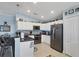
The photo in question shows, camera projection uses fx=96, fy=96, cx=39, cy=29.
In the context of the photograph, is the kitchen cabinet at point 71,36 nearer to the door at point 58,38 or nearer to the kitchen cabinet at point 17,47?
the door at point 58,38

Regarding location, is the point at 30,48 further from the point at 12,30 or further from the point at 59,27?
the point at 12,30

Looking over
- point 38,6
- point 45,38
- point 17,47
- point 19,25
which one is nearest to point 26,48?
point 17,47

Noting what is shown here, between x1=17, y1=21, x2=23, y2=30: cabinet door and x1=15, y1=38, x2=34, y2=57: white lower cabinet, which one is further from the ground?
x1=17, y1=21, x2=23, y2=30: cabinet door

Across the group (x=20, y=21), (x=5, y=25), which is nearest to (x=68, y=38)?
(x=20, y=21)

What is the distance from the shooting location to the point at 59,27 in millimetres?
5336

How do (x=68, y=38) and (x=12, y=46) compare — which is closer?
(x=12, y=46)

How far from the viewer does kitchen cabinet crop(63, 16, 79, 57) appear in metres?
3.89

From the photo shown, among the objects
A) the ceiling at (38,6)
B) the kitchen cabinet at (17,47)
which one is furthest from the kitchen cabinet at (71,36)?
Answer: the kitchen cabinet at (17,47)

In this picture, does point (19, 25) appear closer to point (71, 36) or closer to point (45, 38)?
point (71, 36)

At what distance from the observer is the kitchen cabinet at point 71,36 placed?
3.89 m

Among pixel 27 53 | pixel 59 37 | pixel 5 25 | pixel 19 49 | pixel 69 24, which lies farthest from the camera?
pixel 5 25

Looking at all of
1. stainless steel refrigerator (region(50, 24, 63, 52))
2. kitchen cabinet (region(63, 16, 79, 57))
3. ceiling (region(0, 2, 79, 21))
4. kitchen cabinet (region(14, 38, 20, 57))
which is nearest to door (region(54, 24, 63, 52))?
stainless steel refrigerator (region(50, 24, 63, 52))

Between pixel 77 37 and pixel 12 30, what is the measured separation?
3.95 meters

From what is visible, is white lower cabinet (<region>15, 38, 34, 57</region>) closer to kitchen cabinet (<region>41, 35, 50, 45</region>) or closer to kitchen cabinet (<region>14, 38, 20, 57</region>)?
kitchen cabinet (<region>14, 38, 20, 57</region>)
